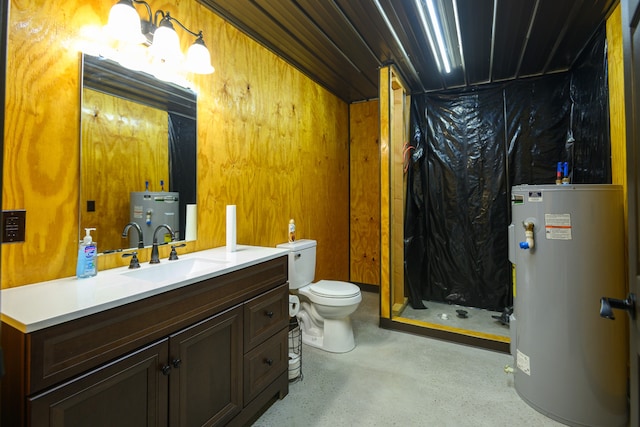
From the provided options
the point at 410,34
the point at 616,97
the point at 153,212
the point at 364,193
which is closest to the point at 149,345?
the point at 153,212

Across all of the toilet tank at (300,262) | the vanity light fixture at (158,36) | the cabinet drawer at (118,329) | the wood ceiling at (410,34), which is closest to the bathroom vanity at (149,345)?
the cabinet drawer at (118,329)

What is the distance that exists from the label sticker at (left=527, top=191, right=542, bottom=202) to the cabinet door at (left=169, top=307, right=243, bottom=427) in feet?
5.84

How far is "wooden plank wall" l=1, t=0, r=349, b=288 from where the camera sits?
49.7 inches

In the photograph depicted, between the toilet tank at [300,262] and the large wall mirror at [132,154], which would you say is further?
the toilet tank at [300,262]

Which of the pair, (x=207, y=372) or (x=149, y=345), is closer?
(x=149, y=345)

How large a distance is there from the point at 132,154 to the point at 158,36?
2.10 ft

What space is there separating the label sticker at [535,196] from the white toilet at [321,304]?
4.46 feet

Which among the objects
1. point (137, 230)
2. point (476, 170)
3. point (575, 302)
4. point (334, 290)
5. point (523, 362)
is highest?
point (476, 170)

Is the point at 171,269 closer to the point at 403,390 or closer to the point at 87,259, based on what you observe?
the point at 87,259

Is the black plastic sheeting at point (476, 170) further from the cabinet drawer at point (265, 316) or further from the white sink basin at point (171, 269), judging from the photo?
the white sink basin at point (171, 269)

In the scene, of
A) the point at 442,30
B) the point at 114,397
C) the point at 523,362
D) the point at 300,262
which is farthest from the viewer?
the point at 300,262

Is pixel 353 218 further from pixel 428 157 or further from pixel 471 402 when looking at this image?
pixel 471 402

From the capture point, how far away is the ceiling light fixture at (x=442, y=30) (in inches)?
83.0

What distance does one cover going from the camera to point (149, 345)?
118cm
